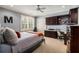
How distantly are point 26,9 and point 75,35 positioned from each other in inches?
48.0

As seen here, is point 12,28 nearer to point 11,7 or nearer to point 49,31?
point 11,7

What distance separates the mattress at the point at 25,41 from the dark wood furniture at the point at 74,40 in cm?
71

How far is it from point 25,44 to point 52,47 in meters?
0.63

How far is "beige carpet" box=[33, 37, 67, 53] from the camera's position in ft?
7.35

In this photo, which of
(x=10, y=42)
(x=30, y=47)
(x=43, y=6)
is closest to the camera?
(x=10, y=42)

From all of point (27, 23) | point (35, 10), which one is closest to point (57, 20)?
point (35, 10)

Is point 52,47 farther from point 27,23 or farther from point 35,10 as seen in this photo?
point 35,10

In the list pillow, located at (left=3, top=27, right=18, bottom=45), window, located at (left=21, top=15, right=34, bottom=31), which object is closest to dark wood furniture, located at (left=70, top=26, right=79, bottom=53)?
window, located at (left=21, top=15, right=34, bottom=31)

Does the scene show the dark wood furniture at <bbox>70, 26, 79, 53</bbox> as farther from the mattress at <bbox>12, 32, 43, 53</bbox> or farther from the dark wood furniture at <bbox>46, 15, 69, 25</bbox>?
the mattress at <bbox>12, 32, 43, 53</bbox>

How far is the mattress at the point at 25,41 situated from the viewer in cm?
215

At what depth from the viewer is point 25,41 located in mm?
2309
